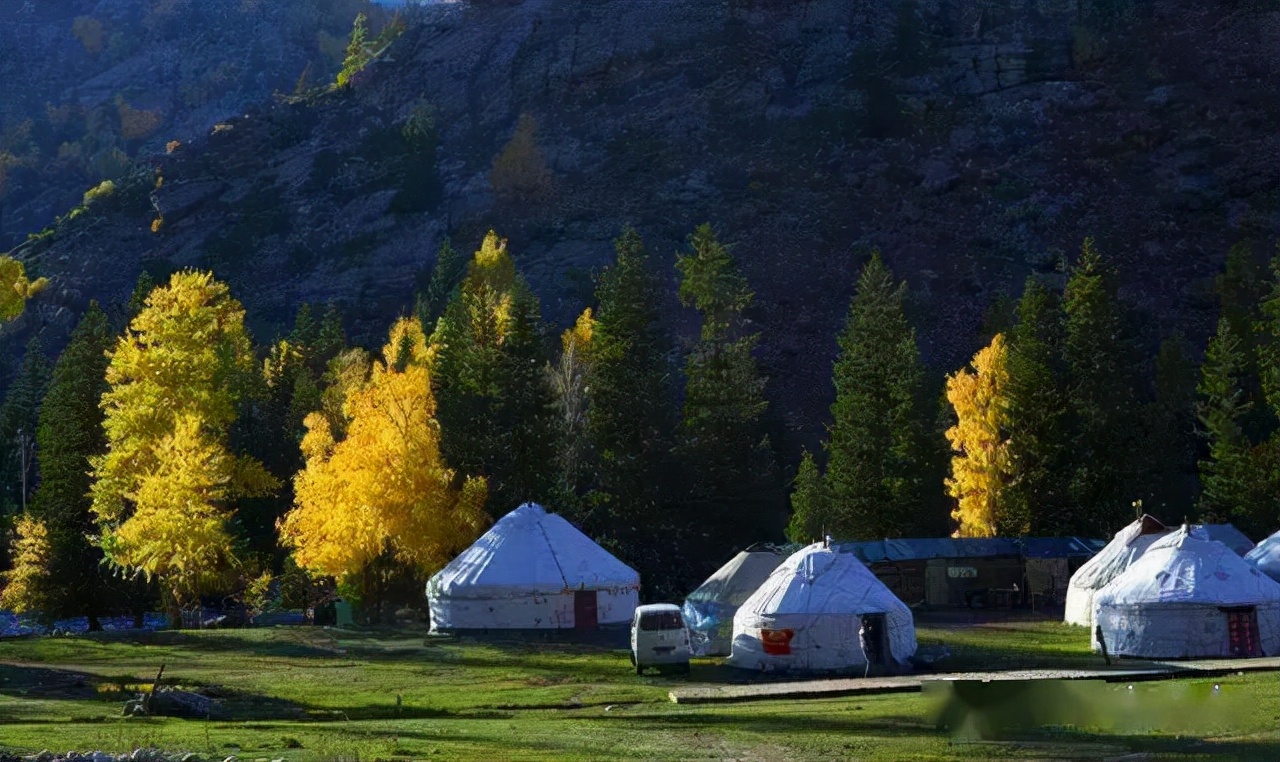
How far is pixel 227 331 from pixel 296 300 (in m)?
36.6

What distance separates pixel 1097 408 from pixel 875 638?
36518mm

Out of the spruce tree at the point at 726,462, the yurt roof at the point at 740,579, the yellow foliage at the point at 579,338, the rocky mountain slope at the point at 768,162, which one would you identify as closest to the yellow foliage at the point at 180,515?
the yurt roof at the point at 740,579

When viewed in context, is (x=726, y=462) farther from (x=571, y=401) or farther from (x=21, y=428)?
(x=21, y=428)

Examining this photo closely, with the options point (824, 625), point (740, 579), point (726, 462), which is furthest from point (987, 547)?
point (824, 625)

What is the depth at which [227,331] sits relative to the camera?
94.6 meters

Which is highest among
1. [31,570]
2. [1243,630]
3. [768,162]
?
[768,162]

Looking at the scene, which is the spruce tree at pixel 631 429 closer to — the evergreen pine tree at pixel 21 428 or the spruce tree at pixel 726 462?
the spruce tree at pixel 726 462

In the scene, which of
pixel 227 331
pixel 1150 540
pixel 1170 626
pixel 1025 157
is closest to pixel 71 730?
pixel 1170 626

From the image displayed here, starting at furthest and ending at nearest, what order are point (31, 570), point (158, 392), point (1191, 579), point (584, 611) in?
point (31, 570) < point (158, 392) < point (584, 611) < point (1191, 579)

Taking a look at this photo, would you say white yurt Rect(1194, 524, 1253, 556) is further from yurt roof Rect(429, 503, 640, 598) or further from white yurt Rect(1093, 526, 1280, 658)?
yurt roof Rect(429, 503, 640, 598)

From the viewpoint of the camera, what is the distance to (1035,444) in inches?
2810

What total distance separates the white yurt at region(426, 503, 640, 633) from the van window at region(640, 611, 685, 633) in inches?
457

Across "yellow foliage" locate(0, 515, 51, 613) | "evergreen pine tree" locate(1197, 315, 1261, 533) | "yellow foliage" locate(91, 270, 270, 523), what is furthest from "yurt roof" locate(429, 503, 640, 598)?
"evergreen pine tree" locate(1197, 315, 1261, 533)

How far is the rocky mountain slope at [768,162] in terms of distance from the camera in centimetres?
12156
